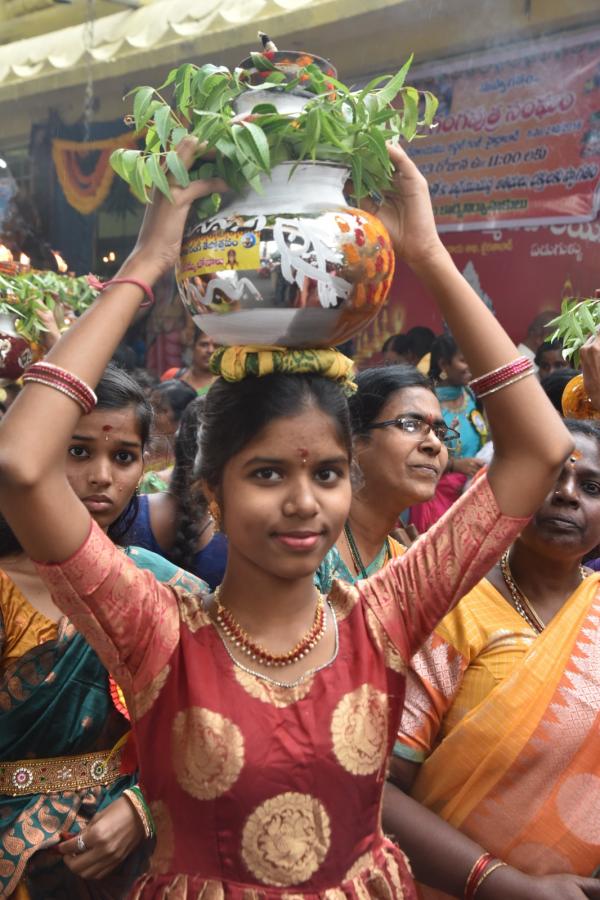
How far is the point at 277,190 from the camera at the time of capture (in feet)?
6.32

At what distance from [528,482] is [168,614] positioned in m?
0.71

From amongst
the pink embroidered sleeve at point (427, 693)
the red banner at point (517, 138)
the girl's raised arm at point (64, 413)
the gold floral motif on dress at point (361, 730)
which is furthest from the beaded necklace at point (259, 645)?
the red banner at point (517, 138)

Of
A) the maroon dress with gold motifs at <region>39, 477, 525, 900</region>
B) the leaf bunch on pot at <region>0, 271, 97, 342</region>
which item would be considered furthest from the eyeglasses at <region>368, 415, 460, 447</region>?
the leaf bunch on pot at <region>0, 271, 97, 342</region>

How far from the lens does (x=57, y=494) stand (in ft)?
6.02

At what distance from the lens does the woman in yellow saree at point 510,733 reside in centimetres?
250

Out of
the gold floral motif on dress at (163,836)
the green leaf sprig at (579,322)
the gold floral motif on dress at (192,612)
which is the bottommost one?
the gold floral motif on dress at (163,836)

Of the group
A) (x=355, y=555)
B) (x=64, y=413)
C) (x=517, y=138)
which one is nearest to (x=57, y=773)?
(x=355, y=555)

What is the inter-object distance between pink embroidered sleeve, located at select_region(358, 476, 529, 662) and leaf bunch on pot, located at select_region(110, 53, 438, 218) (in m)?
0.64

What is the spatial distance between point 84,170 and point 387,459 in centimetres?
858

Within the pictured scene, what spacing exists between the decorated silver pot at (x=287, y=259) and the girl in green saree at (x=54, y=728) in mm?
1021

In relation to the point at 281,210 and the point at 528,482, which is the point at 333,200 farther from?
the point at 528,482

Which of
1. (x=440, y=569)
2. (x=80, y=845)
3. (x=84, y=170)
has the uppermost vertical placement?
(x=84, y=170)

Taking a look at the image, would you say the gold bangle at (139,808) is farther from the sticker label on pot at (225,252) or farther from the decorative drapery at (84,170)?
the decorative drapery at (84,170)

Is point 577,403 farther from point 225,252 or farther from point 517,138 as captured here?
point 517,138
